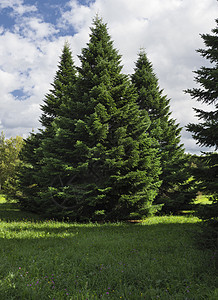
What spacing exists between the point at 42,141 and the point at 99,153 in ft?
19.8

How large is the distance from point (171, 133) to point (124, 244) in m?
12.8

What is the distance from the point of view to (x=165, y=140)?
1789 centimetres

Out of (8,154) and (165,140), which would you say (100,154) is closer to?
(165,140)

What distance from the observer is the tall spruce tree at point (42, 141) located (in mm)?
15898

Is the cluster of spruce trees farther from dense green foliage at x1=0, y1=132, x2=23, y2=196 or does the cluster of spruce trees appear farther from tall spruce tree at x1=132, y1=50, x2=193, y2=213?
dense green foliage at x1=0, y1=132, x2=23, y2=196

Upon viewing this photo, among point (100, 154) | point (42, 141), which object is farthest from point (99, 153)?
point (42, 141)

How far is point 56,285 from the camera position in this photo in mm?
4453

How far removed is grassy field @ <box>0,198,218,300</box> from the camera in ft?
13.4

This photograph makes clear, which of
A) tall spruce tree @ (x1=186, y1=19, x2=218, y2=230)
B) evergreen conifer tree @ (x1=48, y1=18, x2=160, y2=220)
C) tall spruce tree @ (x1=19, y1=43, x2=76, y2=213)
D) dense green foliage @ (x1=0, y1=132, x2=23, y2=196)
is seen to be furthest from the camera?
dense green foliage @ (x1=0, y1=132, x2=23, y2=196)

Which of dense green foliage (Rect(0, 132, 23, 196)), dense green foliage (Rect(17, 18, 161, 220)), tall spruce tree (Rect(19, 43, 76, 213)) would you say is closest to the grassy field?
dense green foliage (Rect(17, 18, 161, 220))

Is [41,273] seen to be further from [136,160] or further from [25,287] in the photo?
[136,160]

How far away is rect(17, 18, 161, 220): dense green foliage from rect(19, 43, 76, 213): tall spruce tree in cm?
141

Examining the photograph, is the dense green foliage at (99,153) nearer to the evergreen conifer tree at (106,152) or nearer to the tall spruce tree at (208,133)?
the evergreen conifer tree at (106,152)

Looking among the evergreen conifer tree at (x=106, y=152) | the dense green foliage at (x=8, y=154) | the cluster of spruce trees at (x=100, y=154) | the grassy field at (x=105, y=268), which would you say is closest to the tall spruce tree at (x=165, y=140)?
the cluster of spruce trees at (x=100, y=154)
